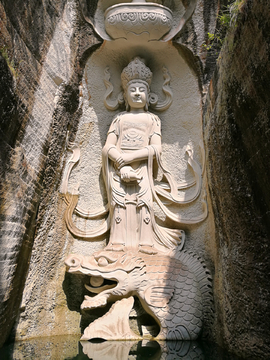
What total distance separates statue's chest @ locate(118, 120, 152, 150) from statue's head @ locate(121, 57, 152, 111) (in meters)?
0.32

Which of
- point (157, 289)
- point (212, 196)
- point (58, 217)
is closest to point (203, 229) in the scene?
point (212, 196)

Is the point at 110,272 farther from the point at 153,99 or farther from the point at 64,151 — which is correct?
the point at 153,99

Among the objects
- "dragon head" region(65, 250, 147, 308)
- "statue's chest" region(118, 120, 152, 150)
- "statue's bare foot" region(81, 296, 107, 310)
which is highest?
"statue's chest" region(118, 120, 152, 150)

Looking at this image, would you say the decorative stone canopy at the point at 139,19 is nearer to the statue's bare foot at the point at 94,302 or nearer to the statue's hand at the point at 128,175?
the statue's hand at the point at 128,175

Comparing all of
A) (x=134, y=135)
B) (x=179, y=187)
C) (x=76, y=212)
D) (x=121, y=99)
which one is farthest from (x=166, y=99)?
(x=76, y=212)

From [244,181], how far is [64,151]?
2549mm

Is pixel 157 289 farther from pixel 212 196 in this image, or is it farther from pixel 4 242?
pixel 4 242

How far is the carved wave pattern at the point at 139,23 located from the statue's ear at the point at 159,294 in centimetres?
330

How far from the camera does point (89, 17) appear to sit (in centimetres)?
543

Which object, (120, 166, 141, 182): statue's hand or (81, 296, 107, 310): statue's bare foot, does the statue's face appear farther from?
(81, 296, 107, 310): statue's bare foot

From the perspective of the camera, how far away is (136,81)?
5.20 m

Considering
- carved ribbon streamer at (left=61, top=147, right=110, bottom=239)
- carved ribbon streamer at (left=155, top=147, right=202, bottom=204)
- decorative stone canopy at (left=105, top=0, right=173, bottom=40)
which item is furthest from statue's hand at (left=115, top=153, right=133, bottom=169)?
decorative stone canopy at (left=105, top=0, right=173, bottom=40)

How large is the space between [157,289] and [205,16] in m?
3.69

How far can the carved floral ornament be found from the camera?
394 centimetres
